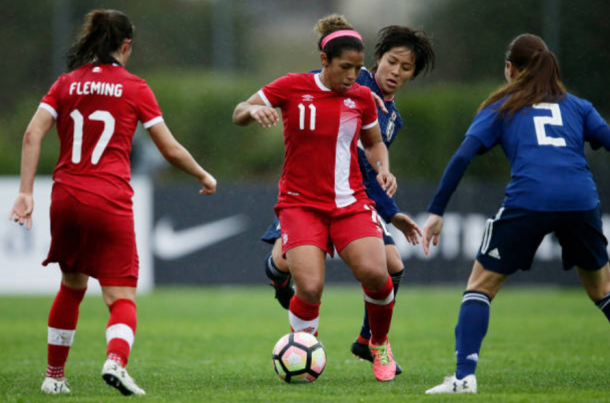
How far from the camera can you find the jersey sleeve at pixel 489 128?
202 inches

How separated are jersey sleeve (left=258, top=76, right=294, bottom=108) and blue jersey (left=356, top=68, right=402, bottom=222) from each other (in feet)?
3.21

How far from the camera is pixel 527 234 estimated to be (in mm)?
5012

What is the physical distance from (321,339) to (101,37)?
4.98m

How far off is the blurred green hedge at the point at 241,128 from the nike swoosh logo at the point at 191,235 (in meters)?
4.39

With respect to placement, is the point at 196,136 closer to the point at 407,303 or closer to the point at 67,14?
the point at 67,14

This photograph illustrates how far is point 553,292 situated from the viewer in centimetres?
1600

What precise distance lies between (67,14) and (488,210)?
34.1ft

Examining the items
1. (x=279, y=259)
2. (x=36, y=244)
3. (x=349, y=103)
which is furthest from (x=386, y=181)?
(x=36, y=244)

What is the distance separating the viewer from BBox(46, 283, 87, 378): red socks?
5.46 meters

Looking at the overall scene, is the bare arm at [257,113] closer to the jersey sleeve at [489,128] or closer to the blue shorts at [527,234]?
the jersey sleeve at [489,128]

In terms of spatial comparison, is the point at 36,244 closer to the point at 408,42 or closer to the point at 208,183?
the point at 408,42

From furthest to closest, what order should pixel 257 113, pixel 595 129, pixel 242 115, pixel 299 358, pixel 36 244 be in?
pixel 36 244
pixel 299 358
pixel 242 115
pixel 257 113
pixel 595 129

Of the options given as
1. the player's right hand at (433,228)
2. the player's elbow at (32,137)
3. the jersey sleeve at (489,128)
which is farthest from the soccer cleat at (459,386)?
the player's elbow at (32,137)

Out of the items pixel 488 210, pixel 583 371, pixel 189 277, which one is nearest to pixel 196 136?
pixel 189 277
